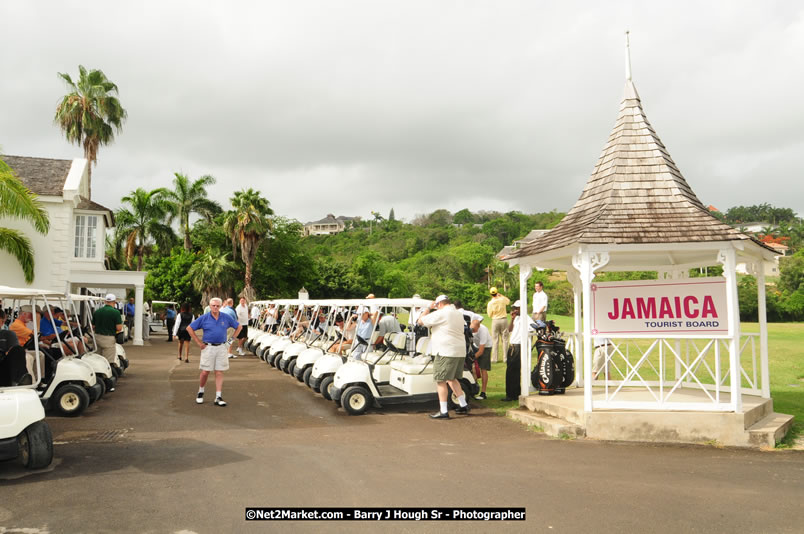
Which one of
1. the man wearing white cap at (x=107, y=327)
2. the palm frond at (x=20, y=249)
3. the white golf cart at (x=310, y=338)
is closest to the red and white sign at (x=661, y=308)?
the white golf cart at (x=310, y=338)

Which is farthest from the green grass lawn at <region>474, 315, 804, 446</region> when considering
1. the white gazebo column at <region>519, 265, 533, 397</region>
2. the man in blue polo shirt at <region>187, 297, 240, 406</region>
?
the man in blue polo shirt at <region>187, 297, 240, 406</region>

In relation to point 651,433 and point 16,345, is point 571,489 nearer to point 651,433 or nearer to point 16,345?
point 651,433

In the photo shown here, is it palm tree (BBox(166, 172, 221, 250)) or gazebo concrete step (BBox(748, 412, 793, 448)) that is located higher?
palm tree (BBox(166, 172, 221, 250))

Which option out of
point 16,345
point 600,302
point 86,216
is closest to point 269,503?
point 16,345

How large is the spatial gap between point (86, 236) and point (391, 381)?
69.2 feet

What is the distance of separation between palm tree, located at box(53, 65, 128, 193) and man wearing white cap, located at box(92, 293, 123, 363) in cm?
2896

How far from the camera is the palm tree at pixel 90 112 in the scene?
36.9 m

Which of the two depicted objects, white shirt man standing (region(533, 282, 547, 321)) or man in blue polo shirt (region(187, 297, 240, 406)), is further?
white shirt man standing (region(533, 282, 547, 321))

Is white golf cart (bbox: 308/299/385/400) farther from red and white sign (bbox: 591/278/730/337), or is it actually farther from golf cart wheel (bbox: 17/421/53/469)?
golf cart wheel (bbox: 17/421/53/469)

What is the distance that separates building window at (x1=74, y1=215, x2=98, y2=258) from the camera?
2641cm

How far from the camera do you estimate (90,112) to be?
37250 mm

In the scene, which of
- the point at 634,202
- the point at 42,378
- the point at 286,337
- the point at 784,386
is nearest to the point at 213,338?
the point at 42,378

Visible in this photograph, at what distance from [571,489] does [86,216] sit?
1025 inches

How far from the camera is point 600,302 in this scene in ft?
31.6
